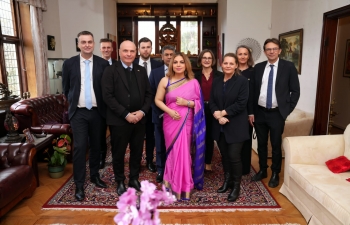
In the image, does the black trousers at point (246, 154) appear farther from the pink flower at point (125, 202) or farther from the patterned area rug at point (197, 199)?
the pink flower at point (125, 202)

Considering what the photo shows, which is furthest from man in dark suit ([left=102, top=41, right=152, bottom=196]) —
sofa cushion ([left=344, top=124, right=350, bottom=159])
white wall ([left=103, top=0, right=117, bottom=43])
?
white wall ([left=103, top=0, right=117, bottom=43])

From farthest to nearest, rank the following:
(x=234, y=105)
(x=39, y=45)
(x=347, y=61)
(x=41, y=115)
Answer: (x=347, y=61) < (x=39, y=45) < (x=41, y=115) < (x=234, y=105)

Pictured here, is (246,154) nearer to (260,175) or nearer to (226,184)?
(260,175)

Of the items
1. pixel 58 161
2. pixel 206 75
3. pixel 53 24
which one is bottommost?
pixel 58 161

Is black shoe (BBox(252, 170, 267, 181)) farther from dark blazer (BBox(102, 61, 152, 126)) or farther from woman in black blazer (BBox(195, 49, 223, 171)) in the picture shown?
dark blazer (BBox(102, 61, 152, 126))

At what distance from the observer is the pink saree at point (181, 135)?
2.73 m

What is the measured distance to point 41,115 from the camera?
423 centimetres

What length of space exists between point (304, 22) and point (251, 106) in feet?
7.68

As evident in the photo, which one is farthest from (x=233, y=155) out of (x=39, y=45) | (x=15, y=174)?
(x=39, y=45)

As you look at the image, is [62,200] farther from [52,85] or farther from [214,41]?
[214,41]

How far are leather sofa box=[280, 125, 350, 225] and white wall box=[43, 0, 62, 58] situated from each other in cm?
512

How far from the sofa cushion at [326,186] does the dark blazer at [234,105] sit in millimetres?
602

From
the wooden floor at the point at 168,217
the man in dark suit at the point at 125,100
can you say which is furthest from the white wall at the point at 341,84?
the man in dark suit at the point at 125,100

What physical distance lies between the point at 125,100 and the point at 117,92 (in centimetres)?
11
